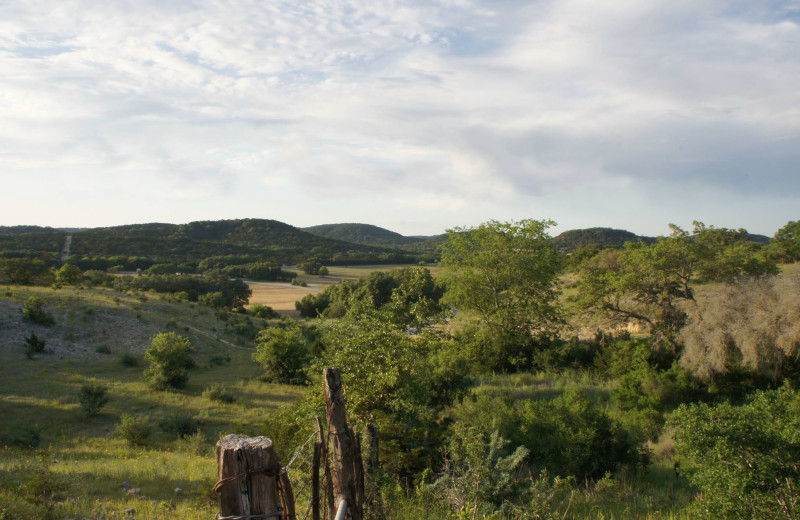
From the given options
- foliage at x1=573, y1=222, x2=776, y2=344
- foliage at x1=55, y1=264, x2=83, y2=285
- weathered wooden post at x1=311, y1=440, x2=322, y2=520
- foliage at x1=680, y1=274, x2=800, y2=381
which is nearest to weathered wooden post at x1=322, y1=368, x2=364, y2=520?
weathered wooden post at x1=311, y1=440, x2=322, y2=520

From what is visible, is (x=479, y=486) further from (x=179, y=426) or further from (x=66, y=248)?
(x=66, y=248)

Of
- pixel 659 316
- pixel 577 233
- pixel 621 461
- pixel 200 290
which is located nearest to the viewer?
pixel 621 461

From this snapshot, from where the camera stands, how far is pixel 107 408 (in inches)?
738

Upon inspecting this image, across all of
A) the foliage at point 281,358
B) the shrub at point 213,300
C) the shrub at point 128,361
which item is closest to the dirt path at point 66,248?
the shrub at point 213,300

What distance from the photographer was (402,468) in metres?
9.02

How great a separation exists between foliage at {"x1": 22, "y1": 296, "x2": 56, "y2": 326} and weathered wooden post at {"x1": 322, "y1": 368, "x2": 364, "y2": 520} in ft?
123

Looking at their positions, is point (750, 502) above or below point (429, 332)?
below

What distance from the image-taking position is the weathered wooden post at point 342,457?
3.51 metres

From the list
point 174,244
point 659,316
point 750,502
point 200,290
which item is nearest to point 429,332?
point 750,502

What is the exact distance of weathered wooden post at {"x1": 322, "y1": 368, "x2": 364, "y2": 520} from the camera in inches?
138

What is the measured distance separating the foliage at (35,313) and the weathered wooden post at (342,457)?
37.6 m

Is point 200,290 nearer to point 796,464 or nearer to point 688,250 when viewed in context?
point 688,250

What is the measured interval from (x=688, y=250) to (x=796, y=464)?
1918 cm

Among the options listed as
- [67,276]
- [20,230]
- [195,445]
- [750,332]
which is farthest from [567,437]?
[20,230]
